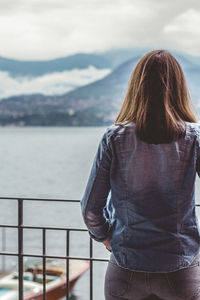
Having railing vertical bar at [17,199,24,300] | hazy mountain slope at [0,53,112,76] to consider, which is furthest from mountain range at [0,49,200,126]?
railing vertical bar at [17,199,24,300]

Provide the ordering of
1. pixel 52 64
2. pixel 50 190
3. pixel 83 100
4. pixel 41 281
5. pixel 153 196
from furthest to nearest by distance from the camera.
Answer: pixel 52 64, pixel 83 100, pixel 50 190, pixel 41 281, pixel 153 196

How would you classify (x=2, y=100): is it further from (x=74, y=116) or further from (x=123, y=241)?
(x=123, y=241)

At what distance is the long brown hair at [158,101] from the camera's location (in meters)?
1.07

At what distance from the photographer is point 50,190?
123 ft

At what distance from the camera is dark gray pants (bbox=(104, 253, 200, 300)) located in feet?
3.60

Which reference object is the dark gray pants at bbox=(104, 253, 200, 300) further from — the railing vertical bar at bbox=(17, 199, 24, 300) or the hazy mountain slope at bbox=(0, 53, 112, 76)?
the hazy mountain slope at bbox=(0, 53, 112, 76)

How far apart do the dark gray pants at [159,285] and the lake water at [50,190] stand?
1377 mm

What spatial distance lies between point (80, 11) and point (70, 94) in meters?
17.2

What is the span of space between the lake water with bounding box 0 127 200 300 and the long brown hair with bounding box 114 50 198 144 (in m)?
1.43

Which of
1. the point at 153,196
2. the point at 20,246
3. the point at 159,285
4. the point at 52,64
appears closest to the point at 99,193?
the point at 153,196

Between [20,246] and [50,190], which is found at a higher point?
[20,246]

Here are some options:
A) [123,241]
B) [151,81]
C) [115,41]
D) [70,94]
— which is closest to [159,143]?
[151,81]

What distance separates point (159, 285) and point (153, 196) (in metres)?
0.24

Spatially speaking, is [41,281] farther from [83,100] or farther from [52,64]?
[52,64]
